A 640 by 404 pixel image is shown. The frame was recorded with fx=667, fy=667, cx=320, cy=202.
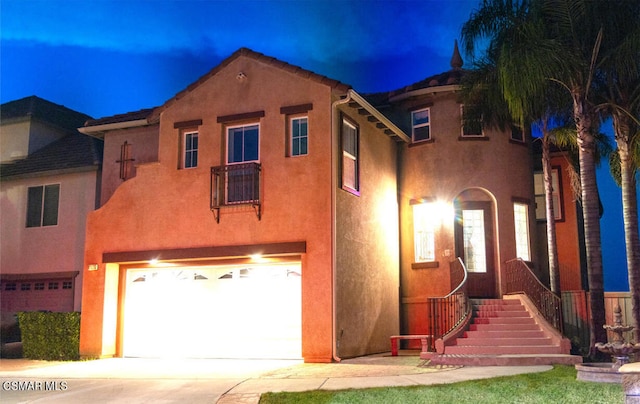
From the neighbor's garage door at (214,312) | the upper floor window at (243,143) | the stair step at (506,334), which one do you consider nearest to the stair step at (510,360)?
the stair step at (506,334)

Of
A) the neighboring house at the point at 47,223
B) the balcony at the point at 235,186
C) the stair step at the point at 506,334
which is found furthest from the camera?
the neighboring house at the point at 47,223

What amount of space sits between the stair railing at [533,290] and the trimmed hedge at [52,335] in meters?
11.7

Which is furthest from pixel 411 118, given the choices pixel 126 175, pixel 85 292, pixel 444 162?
pixel 85 292

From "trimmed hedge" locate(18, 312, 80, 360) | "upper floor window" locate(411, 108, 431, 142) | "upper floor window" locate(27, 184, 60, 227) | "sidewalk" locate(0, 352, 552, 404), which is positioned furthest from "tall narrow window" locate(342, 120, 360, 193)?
"upper floor window" locate(27, 184, 60, 227)

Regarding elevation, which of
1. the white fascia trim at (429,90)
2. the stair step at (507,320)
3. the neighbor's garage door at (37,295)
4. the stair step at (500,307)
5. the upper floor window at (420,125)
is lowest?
the stair step at (507,320)

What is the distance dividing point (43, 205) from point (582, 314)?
17117 millimetres

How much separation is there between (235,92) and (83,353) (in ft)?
25.7

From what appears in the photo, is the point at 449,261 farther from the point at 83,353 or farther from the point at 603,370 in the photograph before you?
the point at 83,353

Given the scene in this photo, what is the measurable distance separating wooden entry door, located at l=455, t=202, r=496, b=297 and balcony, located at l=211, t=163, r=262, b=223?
20.6 ft

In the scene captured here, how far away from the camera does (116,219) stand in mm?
17844

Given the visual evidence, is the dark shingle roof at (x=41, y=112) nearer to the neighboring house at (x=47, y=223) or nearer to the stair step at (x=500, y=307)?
the neighboring house at (x=47, y=223)

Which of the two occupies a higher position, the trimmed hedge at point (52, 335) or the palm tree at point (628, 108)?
the palm tree at point (628, 108)

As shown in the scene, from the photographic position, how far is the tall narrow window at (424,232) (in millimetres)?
19391

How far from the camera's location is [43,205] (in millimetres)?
22469
